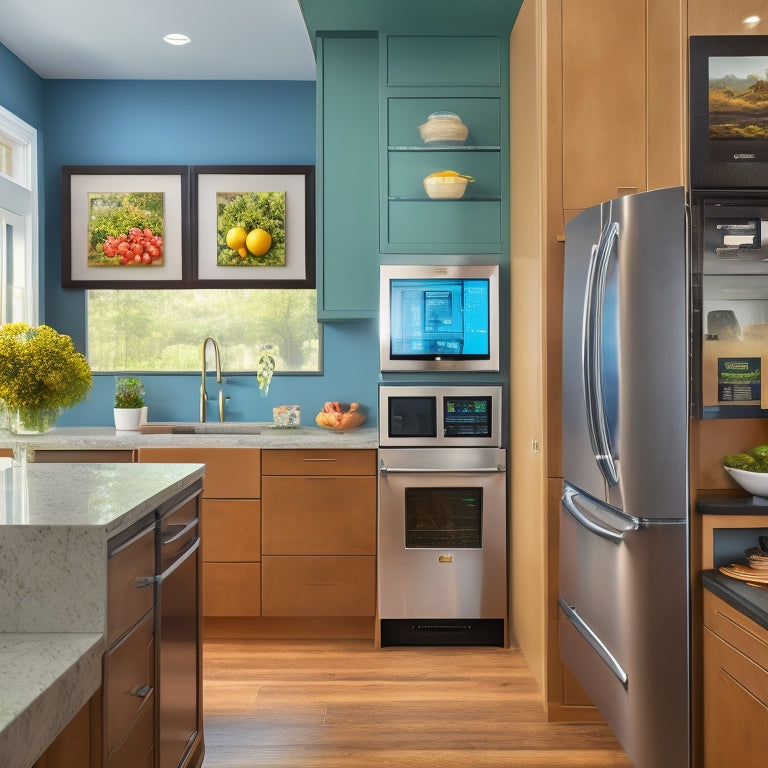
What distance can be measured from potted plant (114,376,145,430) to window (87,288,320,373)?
16cm

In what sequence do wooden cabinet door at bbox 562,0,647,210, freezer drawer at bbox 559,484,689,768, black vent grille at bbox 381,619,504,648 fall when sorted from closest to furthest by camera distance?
freezer drawer at bbox 559,484,689,768 → wooden cabinet door at bbox 562,0,647,210 → black vent grille at bbox 381,619,504,648

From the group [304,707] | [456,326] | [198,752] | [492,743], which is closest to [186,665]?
[198,752]

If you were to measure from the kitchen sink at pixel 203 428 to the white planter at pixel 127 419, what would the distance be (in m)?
0.05

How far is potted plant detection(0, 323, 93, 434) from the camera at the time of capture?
2.18 metres

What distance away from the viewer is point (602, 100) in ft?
9.06

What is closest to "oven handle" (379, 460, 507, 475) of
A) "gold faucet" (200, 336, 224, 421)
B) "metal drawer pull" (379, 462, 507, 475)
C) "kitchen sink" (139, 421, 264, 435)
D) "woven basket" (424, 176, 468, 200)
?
"metal drawer pull" (379, 462, 507, 475)

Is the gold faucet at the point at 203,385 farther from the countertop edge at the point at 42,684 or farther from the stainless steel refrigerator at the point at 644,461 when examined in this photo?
the countertop edge at the point at 42,684

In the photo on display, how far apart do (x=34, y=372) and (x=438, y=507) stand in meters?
2.00

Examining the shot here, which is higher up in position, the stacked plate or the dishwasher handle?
the dishwasher handle

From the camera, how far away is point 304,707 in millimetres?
2945

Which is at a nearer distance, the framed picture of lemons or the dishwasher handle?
the dishwasher handle

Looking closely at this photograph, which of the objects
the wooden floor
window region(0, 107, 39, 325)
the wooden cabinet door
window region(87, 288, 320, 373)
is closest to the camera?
the wooden floor

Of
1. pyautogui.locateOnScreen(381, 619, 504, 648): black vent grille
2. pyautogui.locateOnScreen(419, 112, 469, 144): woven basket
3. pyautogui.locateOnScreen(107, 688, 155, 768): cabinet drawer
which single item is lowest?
pyautogui.locateOnScreen(381, 619, 504, 648): black vent grille

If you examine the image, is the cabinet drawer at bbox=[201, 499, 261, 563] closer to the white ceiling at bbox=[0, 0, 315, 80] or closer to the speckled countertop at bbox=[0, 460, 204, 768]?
the speckled countertop at bbox=[0, 460, 204, 768]
